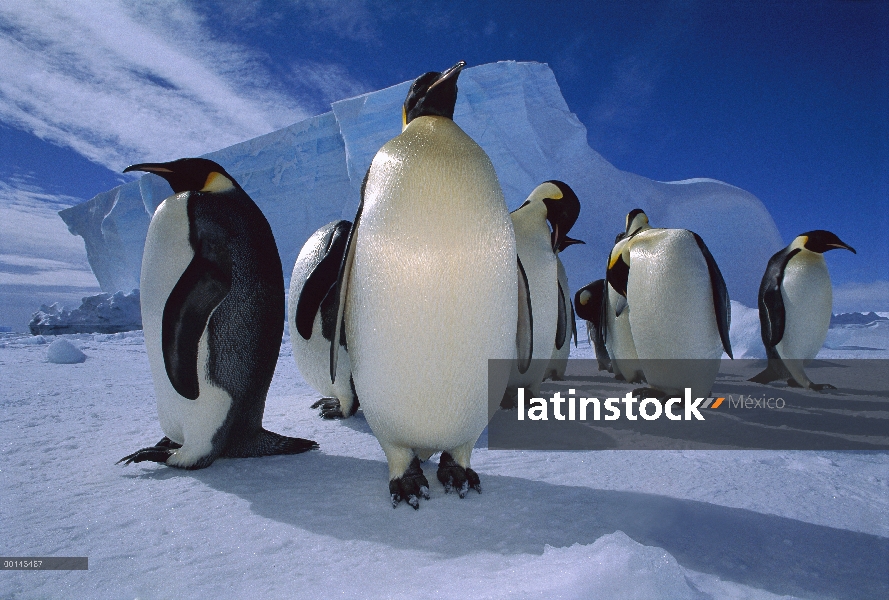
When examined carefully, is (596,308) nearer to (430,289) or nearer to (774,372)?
(774,372)

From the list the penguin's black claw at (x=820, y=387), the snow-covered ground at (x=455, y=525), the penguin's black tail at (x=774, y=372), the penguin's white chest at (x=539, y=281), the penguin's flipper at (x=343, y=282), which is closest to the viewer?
the snow-covered ground at (x=455, y=525)

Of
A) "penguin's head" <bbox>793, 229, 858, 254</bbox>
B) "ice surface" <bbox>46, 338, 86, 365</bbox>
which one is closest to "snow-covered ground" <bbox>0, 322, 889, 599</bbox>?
"penguin's head" <bbox>793, 229, 858, 254</bbox>

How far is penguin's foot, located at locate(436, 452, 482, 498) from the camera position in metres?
1.21

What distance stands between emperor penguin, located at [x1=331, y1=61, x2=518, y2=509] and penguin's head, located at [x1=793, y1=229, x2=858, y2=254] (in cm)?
308

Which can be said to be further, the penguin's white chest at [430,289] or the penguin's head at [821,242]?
the penguin's head at [821,242]

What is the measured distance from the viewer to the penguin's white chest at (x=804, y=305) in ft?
Answer: 10.6

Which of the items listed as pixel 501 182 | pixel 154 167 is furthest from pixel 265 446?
pixel 501 182

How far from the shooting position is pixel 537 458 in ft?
5.11

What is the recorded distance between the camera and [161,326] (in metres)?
1.43

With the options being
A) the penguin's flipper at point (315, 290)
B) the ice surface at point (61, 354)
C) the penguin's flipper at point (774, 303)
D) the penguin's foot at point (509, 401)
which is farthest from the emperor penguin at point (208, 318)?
the ice surface at point (61, 354)

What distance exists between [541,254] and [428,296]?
1.37 metres

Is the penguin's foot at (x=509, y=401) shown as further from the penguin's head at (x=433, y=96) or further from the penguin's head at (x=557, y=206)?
the penguin's head at (x=433, y=96)

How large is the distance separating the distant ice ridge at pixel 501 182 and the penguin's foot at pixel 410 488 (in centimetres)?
1131

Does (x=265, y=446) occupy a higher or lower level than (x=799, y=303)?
lower
